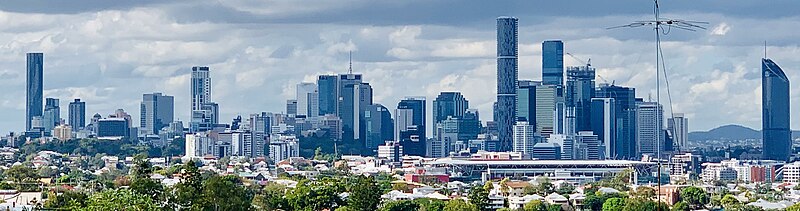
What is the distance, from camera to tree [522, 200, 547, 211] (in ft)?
240

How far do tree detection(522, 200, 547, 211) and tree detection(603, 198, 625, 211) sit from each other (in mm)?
2416

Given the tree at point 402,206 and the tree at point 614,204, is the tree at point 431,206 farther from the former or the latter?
the tree at point 614,204

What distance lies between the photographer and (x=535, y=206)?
244 ft

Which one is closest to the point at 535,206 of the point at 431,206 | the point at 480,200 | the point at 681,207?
the point at 681,207

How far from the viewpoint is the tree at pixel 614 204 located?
2881 inches

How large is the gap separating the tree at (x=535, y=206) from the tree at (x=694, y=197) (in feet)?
29.6

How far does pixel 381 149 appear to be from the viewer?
600ft

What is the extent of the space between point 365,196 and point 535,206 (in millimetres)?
18465

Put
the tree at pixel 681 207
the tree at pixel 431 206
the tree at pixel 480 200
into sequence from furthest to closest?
the tree at pixel 681 207 → the tree at pixel 480 200 → the tree at pixel 431 206

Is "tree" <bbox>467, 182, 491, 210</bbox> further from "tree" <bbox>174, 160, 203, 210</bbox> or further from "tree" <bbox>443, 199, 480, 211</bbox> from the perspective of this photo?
"tree" <bbox>174, 160, 203, 210</bbox>

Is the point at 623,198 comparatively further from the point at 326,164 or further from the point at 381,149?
the point at 381,149

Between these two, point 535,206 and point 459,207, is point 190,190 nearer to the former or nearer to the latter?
point 459,207

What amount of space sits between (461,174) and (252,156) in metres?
47.7

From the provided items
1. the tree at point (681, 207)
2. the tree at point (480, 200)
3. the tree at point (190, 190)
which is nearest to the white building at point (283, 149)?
the tree at point (681, 207)
